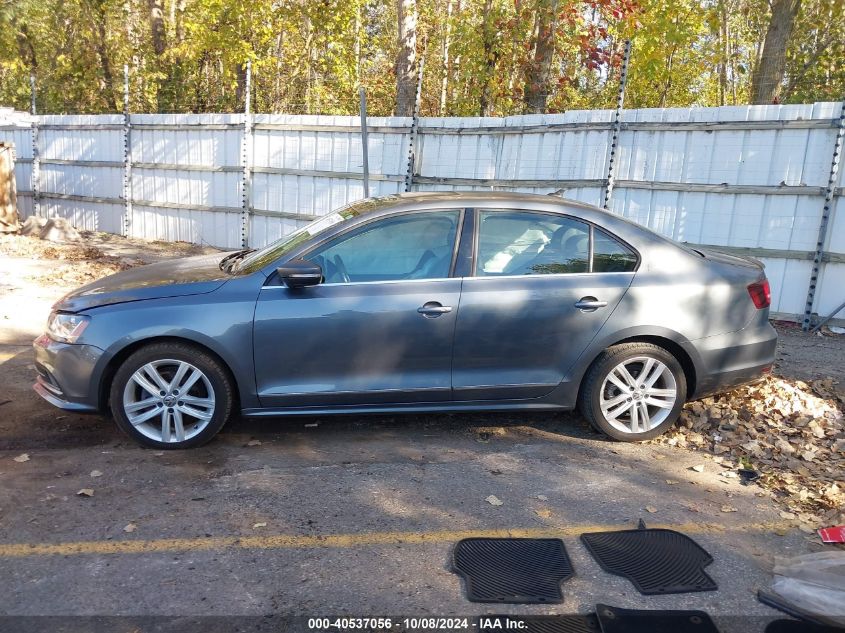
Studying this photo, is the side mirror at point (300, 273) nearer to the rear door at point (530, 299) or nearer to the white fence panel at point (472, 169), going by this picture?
the rear door at point (530, 299)

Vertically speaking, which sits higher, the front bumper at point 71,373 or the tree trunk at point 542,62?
the tree trunk at point 542,62

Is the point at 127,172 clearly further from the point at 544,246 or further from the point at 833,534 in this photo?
the point at 833,534

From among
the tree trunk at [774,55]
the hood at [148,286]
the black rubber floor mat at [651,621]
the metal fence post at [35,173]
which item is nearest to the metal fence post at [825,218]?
the tree trunk at [774,55]

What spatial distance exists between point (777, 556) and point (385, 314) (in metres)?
2.51

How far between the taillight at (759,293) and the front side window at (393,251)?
6.86 ft

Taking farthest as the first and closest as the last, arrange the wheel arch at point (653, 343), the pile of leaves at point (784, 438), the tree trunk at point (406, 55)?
the tree trunk at point (406, 55)
the wheel arch at point (653, 343)
the pile of leaves at point (784, 438)

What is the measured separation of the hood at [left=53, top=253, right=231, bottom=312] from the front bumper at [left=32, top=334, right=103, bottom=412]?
0.27 m

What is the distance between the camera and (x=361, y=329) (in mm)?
4457

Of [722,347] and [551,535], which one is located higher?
[722,347]

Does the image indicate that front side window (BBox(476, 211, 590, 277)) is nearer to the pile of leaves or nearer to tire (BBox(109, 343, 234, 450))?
the pile of leaves

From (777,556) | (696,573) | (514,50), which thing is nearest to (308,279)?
(696,573)

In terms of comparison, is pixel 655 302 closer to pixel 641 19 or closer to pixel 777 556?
pixel 777 556

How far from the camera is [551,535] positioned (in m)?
3.65

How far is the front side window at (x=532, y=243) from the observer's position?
185 inches
